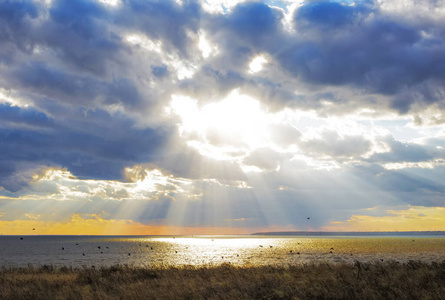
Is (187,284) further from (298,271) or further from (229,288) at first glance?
(298,271)

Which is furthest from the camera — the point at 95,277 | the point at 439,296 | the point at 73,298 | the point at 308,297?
the point at 95,277

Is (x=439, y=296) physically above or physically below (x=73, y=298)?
above

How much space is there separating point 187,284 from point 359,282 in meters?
9.46

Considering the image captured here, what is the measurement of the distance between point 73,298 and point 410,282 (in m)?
17.3

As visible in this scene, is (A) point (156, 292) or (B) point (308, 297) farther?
(A) point (156, 292)

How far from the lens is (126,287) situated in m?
21.2

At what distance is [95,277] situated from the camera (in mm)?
26328

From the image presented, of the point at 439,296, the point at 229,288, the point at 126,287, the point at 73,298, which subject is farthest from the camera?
the point at 126,287

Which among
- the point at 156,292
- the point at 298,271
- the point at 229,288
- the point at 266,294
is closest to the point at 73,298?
the point at 156,292

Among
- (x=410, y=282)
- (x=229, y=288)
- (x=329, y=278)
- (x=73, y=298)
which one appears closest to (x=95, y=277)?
(x=73, y=298)

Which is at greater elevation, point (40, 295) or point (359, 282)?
point (359, 282)

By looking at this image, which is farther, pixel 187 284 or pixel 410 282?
pixel 187 284

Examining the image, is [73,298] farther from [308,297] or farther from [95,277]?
[308,297]

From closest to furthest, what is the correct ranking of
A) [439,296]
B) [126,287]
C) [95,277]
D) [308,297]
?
[439,296], [308,297], [126,287], [95,277]
